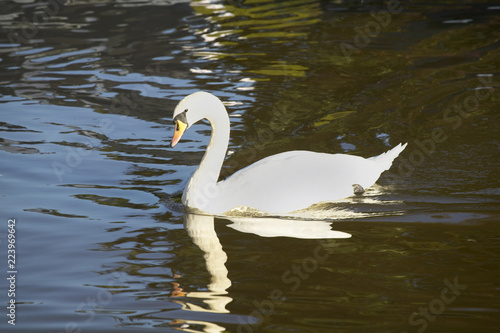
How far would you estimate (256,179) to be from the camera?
241 inches

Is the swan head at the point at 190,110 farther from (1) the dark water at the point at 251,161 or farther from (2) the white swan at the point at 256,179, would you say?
(1) the dark water at the point at 251,161

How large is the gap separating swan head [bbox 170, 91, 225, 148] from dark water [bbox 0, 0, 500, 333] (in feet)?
2.45

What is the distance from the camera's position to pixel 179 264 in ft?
17.5

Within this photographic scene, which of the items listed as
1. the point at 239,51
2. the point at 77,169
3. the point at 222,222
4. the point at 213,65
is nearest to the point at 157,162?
the point at 77,169

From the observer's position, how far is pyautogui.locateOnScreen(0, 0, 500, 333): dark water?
4.64m

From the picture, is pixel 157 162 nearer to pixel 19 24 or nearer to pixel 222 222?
pixel 222 222

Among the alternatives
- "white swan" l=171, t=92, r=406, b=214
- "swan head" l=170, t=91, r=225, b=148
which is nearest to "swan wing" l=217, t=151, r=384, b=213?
"white swan" l=171, t=92, r=406, b=214

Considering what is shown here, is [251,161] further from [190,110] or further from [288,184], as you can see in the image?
[190,110]

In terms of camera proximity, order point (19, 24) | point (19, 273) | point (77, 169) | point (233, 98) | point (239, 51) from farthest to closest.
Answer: point (19, 24)
point (239, 51)
point (233, 98)
point (77, 169)
point (19, 273)

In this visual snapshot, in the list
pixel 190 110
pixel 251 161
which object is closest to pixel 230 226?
pixel 190 110

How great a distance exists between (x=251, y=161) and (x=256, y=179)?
1.69 meters

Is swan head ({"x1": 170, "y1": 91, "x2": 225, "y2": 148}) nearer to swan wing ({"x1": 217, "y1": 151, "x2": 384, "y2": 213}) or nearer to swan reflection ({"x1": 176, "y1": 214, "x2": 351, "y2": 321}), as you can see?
swan wing ({"x1": 217, "y1": 151, "x2": 384, "y2": 213})

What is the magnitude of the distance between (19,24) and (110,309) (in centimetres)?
1221

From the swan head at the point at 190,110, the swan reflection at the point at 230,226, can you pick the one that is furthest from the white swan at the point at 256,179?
the swan reflection at the point at 230,226
